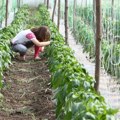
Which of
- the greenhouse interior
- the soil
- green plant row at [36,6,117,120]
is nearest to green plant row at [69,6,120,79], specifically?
the greenhouse interior

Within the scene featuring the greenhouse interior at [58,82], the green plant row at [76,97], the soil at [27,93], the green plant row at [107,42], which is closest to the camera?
the green plant row at [76,97]

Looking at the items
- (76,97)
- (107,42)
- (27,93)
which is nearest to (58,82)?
(76,97)

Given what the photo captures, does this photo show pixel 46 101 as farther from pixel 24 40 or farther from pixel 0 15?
pixel 0 15

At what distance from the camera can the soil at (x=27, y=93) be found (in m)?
5.73

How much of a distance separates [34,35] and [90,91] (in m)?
5.03

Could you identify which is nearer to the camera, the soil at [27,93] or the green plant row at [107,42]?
the soil at [27,93]

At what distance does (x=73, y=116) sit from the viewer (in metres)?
3.75

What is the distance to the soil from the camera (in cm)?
573

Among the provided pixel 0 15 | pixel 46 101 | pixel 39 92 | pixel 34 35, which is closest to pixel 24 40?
pixel 34 35

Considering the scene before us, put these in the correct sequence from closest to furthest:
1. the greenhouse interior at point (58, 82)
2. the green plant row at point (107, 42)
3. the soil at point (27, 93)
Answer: the greenhouse interior at point (58, 82)
the soil at point (27, 93)
the green plant row at point (107, 42)

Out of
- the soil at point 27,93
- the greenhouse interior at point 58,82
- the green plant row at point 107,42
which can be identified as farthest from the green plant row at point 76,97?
the green plant row at point 107,42

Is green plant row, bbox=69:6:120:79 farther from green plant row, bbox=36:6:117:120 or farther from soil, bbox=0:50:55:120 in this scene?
green plant row, bbox=36:6:117:120

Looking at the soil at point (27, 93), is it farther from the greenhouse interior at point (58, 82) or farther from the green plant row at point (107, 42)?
the green plant row at point (107, 42)

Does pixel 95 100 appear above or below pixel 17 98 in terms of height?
above
